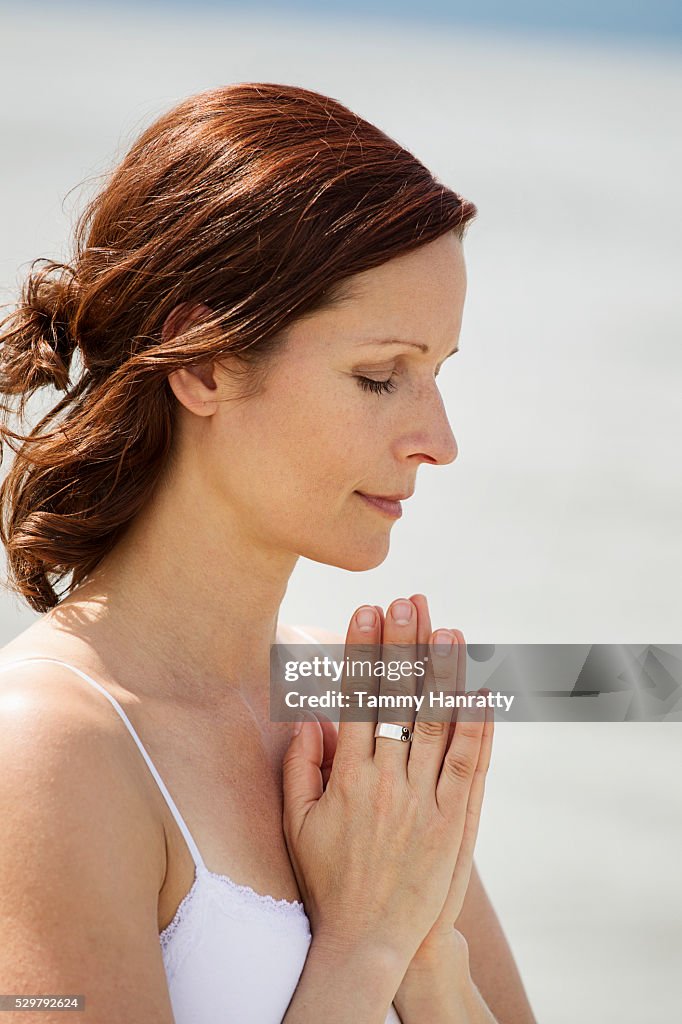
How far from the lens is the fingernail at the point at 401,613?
1058 mm

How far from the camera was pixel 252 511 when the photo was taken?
1.05 m

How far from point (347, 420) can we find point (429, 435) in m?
0.08

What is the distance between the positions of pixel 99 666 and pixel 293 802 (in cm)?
23

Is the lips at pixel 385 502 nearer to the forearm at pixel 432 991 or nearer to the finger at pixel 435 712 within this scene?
the finger at pixel 435 712

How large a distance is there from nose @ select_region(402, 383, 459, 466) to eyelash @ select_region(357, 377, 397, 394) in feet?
0.10

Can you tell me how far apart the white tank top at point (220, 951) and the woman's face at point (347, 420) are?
24 centimetres

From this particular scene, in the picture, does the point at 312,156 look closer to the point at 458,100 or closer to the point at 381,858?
the point at 381,858

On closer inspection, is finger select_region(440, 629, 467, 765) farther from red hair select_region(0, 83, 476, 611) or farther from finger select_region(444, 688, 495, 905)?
red hair select_region(0, 83, 476, 611)

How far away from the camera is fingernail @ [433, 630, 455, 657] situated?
1060mm

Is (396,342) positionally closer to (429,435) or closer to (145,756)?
(429,435)

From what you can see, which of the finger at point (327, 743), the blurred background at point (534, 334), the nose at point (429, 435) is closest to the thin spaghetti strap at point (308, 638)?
the finger at point (327, 743)

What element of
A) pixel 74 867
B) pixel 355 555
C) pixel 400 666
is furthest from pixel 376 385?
pixel 74 867

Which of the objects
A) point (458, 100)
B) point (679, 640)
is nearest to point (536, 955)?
point (679, 640)

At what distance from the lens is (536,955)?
2568mm
